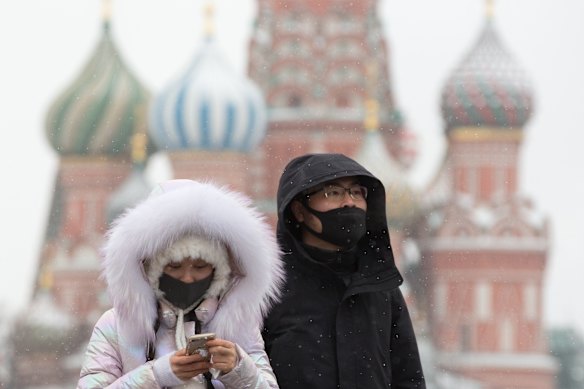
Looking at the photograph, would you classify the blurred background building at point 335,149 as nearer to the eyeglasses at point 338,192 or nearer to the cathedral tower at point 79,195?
the cathedral tower at point 79,195

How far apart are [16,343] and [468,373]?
666 centimetres

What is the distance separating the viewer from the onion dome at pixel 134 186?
3206cm

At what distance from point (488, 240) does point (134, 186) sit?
5.19 metres

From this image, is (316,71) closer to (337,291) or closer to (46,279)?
(46,279)

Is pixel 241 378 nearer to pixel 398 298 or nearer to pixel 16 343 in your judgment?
pixel 398 298

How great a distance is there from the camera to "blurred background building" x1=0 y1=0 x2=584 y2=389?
31609 mm

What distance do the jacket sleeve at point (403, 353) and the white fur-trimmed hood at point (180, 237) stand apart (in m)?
0.30

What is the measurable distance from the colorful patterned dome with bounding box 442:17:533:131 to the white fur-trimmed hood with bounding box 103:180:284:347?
2928 cm

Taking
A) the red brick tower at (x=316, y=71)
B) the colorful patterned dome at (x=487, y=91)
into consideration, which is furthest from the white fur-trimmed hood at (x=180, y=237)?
the colorful patterned dome at (x=487, y=91)

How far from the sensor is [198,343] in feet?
9.48

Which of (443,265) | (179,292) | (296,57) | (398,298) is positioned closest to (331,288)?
(398,298)

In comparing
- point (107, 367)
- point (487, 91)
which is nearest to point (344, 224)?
point (107, 367)

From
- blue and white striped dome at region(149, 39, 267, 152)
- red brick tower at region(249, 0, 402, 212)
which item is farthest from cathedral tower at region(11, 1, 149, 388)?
red brick tower at region(249, 0, 402, 212)

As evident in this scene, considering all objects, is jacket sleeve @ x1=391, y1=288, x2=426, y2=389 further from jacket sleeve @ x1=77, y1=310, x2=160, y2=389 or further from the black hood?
jacket sleeve @ x1=77, y1=310, x2=160, y2=389
